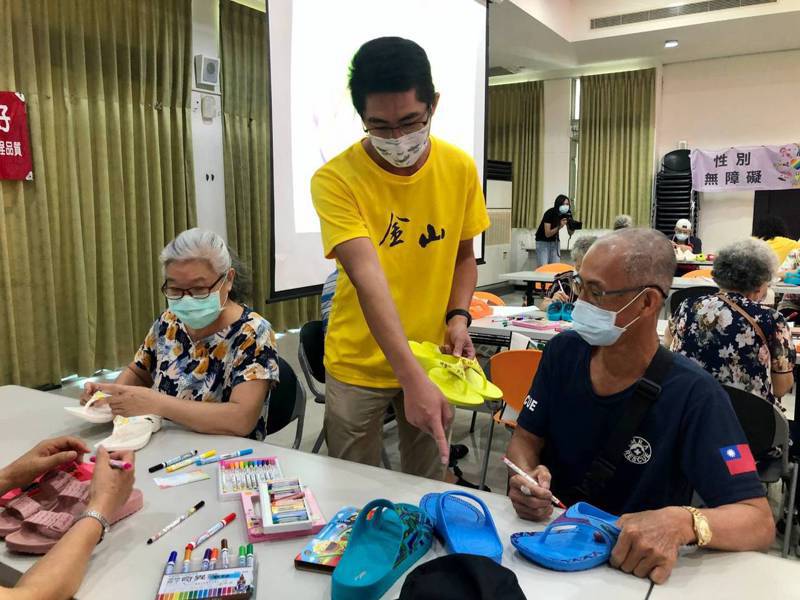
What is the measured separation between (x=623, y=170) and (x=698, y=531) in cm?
917

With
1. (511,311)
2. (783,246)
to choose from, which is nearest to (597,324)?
(511,311)

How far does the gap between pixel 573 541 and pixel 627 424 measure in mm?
336

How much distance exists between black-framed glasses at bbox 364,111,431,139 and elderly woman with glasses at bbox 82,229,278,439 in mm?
708

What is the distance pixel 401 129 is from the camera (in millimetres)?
1456

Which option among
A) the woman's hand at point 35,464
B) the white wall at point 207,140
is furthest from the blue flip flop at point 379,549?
the white wall at point 207,140

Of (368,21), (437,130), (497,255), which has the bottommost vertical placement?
(497,255)

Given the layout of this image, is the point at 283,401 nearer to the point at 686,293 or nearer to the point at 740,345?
the point at 740,345

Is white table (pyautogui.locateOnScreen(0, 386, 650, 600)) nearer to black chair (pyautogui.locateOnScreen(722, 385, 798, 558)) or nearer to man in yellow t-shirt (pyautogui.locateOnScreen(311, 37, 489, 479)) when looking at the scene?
man in yellow t-shirt (pyautogui.locateOnScreen(311, 37, 489, 479))

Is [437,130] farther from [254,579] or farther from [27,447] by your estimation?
[254,579]

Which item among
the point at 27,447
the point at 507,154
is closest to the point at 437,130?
the point at 27,447

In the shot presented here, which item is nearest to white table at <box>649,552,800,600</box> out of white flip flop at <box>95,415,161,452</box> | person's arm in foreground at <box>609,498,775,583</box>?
person's arm in foreground at <box>609,498,775,583</box>

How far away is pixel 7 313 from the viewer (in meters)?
3.71

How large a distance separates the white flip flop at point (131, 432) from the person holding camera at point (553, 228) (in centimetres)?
794

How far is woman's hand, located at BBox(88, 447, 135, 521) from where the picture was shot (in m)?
1.13
